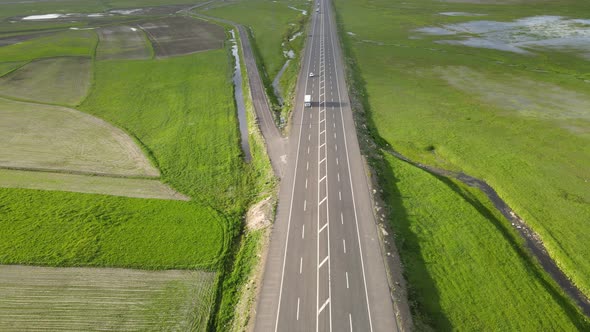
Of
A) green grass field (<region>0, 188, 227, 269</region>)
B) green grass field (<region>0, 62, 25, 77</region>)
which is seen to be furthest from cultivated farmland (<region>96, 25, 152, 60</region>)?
green grass field (<region>0, 188, 227, 269</region>)

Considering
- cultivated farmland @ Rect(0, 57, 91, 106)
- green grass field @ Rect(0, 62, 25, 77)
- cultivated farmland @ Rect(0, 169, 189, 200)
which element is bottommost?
cultivated farmland @ Rect(0, 169, 189, 200)

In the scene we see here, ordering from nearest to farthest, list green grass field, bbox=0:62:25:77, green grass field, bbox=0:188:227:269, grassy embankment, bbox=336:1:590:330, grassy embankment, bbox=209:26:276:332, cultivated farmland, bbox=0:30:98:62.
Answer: grassy embankment, bbox=209:26:276:332, grassy embankment, bbox=336:1:590:330, green grass field, bbox=0:188:227:269, green grass field, bbox=0:62:25:77, cultivated farmland, bbox=0:30:98:62

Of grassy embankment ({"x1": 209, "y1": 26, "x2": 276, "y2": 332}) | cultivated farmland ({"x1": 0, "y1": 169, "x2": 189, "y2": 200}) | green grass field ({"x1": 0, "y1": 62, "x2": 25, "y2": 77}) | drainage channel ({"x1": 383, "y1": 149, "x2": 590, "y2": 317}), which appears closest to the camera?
grassy embankment ({"x1": 209, "y1": 26, "x2": 276, "y2": 332})

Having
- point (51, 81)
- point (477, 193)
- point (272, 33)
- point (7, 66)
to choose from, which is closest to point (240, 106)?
point (477, 193)

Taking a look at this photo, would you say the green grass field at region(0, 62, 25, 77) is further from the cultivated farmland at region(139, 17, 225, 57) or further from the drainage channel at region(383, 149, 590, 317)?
the drainage channel at region(383, 149, 590, 317)

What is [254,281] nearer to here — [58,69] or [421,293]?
[421,293]

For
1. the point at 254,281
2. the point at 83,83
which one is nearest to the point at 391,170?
the point at 254,281

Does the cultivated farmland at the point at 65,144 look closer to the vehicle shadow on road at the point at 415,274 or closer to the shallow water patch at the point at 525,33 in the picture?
the vehicle shadow on road at the point at 415,274

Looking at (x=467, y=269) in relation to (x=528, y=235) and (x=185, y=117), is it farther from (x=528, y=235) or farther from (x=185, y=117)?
(x=185, y=117)
